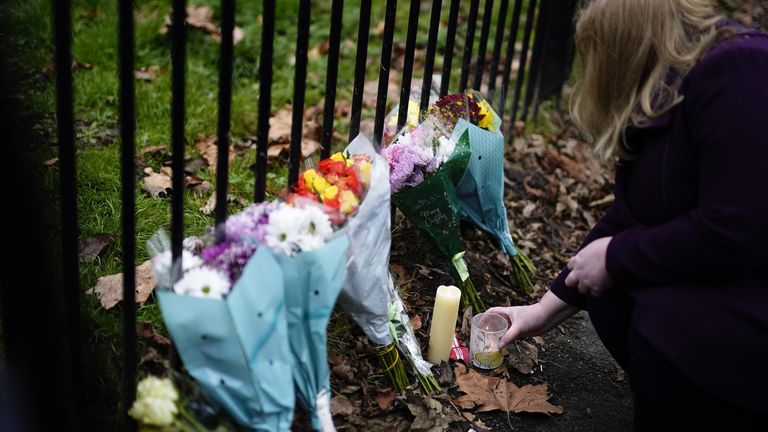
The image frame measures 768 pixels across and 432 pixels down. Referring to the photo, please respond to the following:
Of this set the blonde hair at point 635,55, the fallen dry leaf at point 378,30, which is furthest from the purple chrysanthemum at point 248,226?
the fallen dry leaf at point 378,30

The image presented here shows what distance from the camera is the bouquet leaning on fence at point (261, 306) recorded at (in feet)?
5.84

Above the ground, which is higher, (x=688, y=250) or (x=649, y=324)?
(x=688, y=250)

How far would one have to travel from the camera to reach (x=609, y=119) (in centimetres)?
209

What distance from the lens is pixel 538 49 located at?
4223mm

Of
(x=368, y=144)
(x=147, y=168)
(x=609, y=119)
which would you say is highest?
(x=609, y=119)

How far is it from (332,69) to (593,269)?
37.5 inches

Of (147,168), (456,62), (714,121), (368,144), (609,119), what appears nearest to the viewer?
(714,121)

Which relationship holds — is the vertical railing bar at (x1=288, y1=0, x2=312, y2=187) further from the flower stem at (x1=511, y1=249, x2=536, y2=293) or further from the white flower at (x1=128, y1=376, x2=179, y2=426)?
the flower stem at (x1=511, y1=249, x2=536, y2=293)

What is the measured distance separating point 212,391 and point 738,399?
1233 millimetres

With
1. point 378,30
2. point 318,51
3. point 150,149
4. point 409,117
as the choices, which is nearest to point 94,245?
point 150,149

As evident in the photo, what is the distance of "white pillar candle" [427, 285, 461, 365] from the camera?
258 cm

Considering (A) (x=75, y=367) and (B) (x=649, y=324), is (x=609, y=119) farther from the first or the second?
(A) (x=75, y=367)

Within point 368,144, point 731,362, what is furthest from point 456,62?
point 731,362

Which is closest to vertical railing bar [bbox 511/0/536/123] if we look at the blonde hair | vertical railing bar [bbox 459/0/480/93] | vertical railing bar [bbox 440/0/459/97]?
vertical railing bar [bbox 459/0/480/93]
